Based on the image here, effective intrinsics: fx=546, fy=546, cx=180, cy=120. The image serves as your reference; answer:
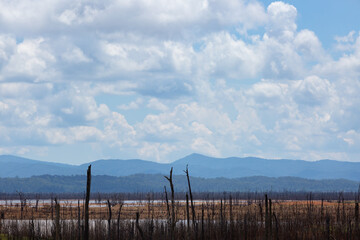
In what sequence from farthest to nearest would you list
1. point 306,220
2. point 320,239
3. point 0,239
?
point 306,220
point 0,239
point 320,239

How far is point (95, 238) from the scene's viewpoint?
25062 millimetres

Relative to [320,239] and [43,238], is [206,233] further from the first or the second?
[43,238]

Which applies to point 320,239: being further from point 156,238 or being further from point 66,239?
point 66,239

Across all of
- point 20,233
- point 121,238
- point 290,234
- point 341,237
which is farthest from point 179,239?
point 20,233

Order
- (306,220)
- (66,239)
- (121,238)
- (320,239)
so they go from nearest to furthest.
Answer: (320,239), (121,238), (66,239), (306,220)

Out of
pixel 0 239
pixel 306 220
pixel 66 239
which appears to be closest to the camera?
pixel 66 239

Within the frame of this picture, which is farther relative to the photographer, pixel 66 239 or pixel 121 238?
pixel 66 239

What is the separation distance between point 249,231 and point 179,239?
10.7 ft

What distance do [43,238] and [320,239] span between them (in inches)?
550

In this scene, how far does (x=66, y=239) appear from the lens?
79.7 feet

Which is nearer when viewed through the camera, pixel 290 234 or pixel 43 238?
pixel 290 234

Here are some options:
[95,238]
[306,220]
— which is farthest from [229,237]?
[306,220]

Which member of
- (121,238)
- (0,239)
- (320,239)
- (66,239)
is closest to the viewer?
(320,239)

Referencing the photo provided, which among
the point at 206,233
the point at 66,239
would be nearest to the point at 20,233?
the point at 66,239
